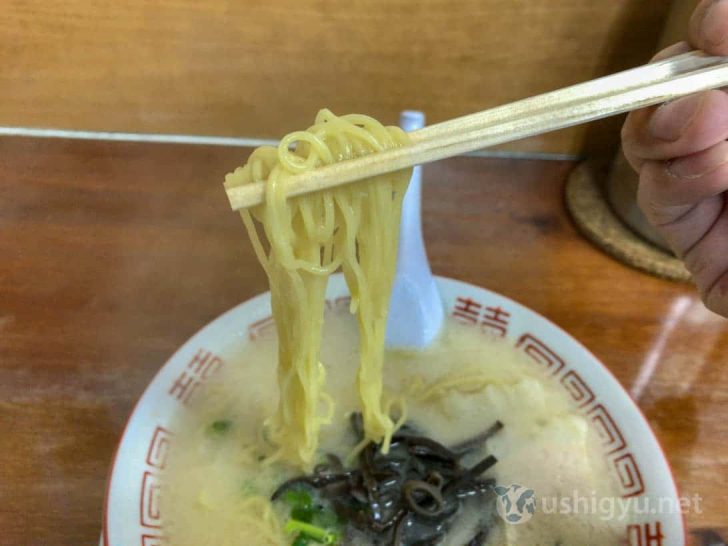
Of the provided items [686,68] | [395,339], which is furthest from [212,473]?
[686,68]

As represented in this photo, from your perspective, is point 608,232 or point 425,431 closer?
point 425,431

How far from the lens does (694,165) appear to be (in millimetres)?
937

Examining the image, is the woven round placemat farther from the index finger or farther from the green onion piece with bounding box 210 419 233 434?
the green onion piece with bounding box 210 419 233 434

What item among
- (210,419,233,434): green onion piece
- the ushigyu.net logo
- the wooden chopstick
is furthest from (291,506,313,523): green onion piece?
the wooden chopstick

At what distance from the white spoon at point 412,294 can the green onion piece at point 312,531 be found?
0.46 meters

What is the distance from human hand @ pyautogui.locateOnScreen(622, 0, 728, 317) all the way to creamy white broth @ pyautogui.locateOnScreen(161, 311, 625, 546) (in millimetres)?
395

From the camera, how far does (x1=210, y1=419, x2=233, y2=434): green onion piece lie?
46.5 inches

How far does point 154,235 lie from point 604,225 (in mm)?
1321

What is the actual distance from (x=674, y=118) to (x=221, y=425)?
3.25ft

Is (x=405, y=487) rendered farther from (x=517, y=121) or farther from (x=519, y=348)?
(x=517, y=121)

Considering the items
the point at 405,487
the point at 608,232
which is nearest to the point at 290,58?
the point at 608,232

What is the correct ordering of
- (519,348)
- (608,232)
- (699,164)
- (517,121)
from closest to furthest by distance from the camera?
(517,121)
(699,164)
(519,348)
(608,232)

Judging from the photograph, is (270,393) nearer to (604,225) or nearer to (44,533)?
(44,533)

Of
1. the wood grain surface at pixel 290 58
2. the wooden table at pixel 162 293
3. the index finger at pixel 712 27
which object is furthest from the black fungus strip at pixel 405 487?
the wood grain surface at pixel 290 58
